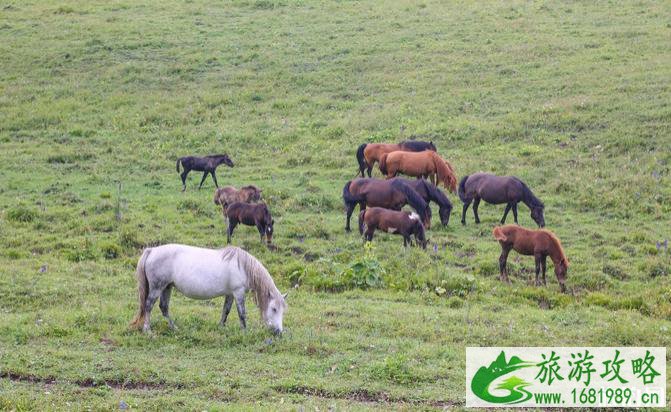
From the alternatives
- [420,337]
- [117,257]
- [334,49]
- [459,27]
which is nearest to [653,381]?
[420,337]

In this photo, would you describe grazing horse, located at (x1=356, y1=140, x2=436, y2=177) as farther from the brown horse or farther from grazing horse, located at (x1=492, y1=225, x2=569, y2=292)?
A: grazing horse, located at (x1=492, y1=225, x2=569, y2=292)

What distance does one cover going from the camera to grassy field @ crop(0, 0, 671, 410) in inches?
443

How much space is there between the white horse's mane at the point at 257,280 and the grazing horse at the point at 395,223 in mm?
5237

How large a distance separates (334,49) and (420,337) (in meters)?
23.3

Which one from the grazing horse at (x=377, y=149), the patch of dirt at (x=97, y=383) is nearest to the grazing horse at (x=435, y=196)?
the grazing horse at (x=377, y=149)

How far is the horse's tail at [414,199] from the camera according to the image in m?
18.6

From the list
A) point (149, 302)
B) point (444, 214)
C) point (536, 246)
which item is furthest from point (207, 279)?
point (444, 214)

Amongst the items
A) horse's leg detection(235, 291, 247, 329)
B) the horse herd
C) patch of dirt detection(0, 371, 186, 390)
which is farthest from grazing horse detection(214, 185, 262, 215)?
patch of dirt detection(0, 371, 186, 390)

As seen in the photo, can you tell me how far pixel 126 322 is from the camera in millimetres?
12852

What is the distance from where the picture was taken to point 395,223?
17234 millimetres

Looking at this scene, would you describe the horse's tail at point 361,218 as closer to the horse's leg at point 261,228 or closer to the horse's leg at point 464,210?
the horse's leg at point 261,228

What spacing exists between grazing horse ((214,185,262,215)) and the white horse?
22.3 ft

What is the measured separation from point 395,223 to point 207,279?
18.8 feet

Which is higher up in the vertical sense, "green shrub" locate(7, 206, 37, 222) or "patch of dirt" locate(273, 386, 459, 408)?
"patch of dirt" locate(273, 386, 459, 408)
